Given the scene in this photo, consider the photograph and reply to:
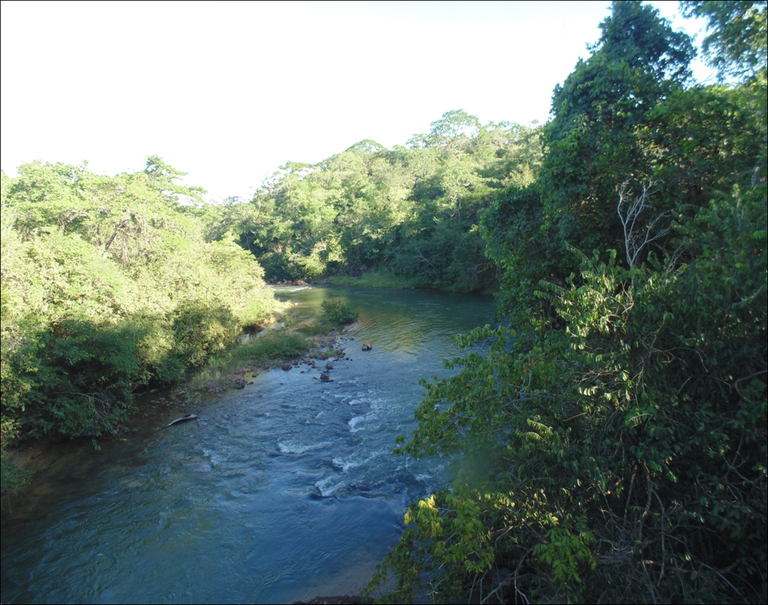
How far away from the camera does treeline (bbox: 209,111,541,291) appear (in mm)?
41094

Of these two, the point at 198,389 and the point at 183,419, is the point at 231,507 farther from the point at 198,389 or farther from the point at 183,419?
the point at 198,389

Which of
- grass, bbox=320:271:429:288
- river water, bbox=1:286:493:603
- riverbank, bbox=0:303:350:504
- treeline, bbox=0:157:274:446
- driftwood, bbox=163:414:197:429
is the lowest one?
river water, bbox=1:286:493:603

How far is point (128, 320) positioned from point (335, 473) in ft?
29.1

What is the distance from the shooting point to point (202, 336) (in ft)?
65.1

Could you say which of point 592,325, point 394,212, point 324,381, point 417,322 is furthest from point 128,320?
point 394,212

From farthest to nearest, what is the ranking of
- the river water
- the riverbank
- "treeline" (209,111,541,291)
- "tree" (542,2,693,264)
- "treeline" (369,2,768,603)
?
"treeline" (209,111,541,291) < the riverbank < "tree" (542,2,693,264) < the river water < "treeline" (369,2,768,603)

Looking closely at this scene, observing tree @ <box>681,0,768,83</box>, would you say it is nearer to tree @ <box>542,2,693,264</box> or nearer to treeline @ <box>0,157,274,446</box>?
tree @ <box>542,2,693,264</box>

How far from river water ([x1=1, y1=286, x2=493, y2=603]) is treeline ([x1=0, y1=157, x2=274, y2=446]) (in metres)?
1.84

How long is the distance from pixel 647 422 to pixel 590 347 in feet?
4.12

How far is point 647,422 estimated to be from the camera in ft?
16.4

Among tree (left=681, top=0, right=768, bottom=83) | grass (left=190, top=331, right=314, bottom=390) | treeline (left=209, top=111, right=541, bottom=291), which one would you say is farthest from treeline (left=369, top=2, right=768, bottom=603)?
treeline (left=209, top=111, right=541, bottom=291)

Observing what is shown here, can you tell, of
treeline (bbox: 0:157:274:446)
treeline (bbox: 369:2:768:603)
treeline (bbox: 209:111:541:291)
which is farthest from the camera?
treeline (bbox: 209:111:541:291)

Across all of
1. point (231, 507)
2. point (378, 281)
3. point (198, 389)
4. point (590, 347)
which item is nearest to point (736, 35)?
point (590, 347)

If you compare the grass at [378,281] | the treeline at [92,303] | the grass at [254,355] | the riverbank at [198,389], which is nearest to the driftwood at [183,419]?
the riverbank at [198,389]
